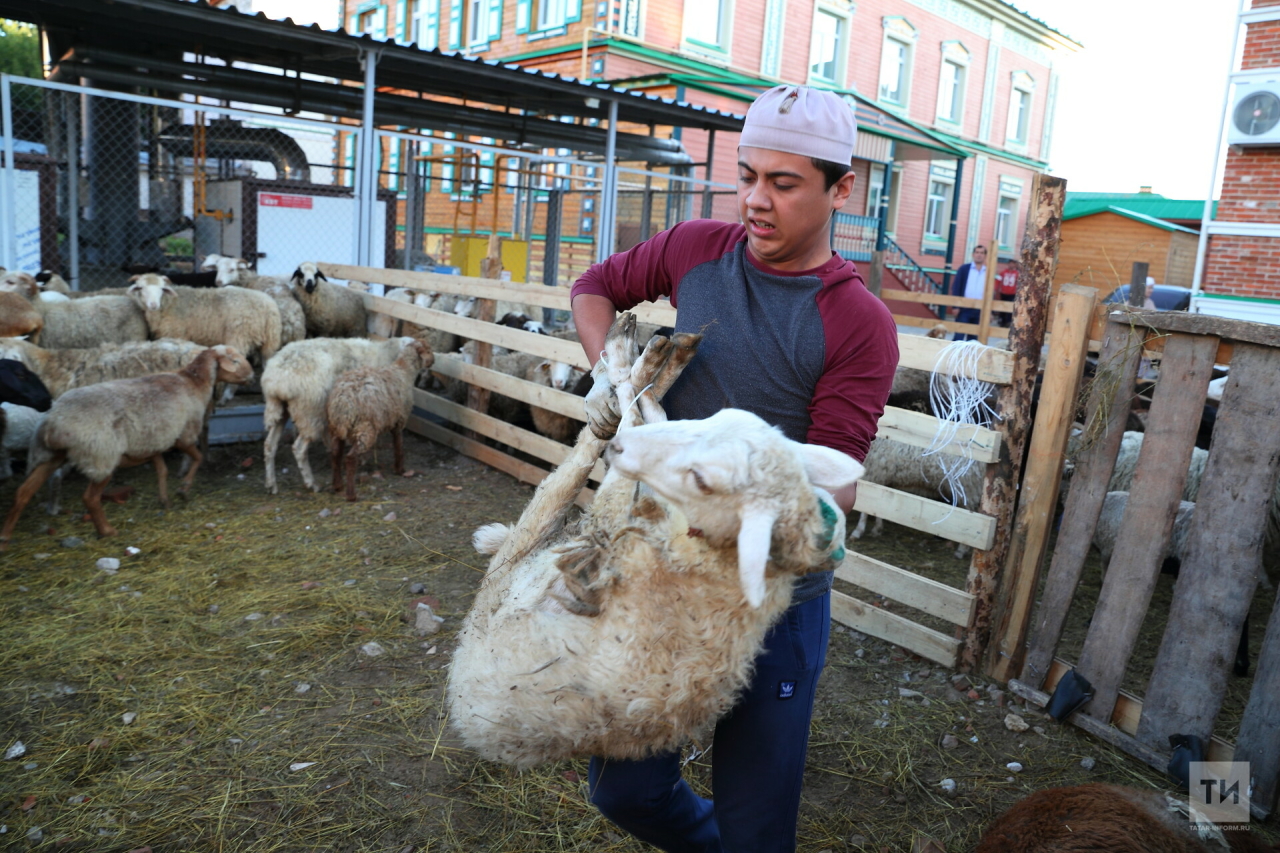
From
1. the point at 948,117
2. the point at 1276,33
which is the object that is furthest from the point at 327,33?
the point at 948,117

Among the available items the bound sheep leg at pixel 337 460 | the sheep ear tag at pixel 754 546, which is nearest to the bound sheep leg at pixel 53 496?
the bound sheep leg at pixel 337 460

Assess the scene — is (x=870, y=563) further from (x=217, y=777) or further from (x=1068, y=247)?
(x=1068, y=247)

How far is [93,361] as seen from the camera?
21.0ft

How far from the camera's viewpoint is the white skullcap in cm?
178

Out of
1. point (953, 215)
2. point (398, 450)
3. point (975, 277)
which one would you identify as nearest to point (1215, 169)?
point (975, 277)

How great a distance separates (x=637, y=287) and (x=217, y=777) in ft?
7.95

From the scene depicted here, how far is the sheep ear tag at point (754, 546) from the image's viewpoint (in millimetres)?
1519

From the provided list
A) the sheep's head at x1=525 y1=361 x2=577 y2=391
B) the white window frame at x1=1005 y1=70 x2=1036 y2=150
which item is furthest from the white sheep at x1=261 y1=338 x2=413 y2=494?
the white window frame at x1=1005 y1=70 x2=1036 y2=150

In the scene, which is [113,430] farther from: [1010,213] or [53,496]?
[1010,213]

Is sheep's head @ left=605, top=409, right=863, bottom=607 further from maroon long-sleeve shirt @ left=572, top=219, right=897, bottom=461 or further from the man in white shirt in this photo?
the man in white shirt

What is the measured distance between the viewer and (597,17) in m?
19.7

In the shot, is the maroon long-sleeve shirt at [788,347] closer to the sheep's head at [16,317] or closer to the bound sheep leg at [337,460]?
the bound sheep leg at [337,460]

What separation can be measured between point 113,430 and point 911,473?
5466mm

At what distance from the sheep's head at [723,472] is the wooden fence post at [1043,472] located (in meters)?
2.65
